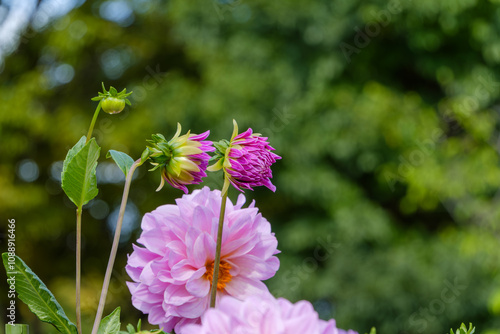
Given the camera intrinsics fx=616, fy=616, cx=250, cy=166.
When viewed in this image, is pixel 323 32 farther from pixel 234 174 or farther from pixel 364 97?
pixel 234 174

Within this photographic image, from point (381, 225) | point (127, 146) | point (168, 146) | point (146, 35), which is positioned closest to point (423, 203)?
point (381, 225)

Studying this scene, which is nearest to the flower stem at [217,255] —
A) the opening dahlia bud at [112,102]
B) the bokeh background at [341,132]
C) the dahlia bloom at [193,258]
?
the dahlia bloom at [193,258]

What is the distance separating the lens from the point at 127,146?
158 inches

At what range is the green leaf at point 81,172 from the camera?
0.39 meters

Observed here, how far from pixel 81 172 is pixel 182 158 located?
2.6 inches

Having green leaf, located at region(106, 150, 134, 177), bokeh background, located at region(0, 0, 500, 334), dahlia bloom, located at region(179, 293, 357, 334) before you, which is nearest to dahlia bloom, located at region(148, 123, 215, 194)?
green leaf, located at region(106, 150, 134, 177)

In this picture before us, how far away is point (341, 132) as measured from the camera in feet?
10.8

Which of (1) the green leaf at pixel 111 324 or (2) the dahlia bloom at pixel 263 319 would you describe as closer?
(2) the dahlia bloom at pixel 263 319

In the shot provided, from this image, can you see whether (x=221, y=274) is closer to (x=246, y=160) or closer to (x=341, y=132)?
(x=246, y=160)

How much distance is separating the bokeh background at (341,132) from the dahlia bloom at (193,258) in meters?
2.60

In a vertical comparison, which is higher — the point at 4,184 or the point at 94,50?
the point at 94,50

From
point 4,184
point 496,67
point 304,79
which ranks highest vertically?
point 496,67

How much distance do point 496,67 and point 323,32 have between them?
0.95m

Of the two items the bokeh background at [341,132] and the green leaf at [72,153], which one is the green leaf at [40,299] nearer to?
the green leaf at [72,153]
